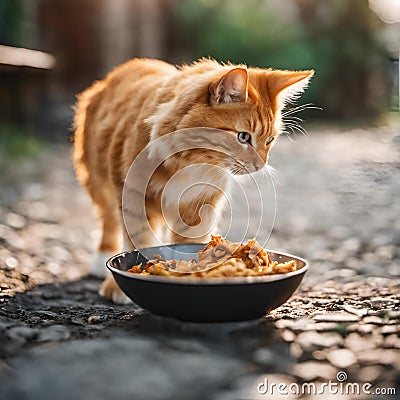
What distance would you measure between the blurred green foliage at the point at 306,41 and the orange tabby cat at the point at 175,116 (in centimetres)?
482

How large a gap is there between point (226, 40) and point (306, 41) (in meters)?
0.94

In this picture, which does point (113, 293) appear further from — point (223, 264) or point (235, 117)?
point (235, 117)

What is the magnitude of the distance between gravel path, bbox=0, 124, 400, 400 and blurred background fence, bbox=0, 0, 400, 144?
3.44 m

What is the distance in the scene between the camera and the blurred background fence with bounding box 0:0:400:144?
6.93 metres

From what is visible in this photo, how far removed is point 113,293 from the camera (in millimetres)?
2135

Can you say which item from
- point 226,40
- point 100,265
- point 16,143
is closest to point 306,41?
point 226,40

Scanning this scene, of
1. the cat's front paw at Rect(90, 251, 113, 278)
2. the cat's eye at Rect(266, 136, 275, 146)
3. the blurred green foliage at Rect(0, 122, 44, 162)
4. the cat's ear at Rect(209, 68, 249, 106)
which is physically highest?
the cat's ear at Rect(209, 68, 249, 106)

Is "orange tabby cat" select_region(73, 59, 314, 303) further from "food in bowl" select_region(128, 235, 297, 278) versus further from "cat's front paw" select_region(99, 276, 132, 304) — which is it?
"food in bowl" select_region(128, 235, 297, 278)

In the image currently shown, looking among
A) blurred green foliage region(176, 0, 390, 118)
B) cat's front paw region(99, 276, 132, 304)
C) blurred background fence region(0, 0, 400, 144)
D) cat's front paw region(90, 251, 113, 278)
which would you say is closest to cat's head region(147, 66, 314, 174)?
cat's front paw region(99, 276, 132, 304)

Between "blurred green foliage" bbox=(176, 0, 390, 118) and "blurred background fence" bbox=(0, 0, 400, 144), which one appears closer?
"blurred background fence" bbox=(0, 0, 400, 144)

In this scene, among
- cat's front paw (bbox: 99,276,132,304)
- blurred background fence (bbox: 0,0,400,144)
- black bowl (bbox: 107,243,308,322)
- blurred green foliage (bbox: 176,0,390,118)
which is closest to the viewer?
black bowl (bbox: 107,243,308,322)

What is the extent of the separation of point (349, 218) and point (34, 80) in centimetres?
403

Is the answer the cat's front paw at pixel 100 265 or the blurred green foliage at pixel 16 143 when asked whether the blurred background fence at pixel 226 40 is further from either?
the cat's front paw at pixel 100 265

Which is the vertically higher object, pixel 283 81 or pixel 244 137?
pixel 283 81
